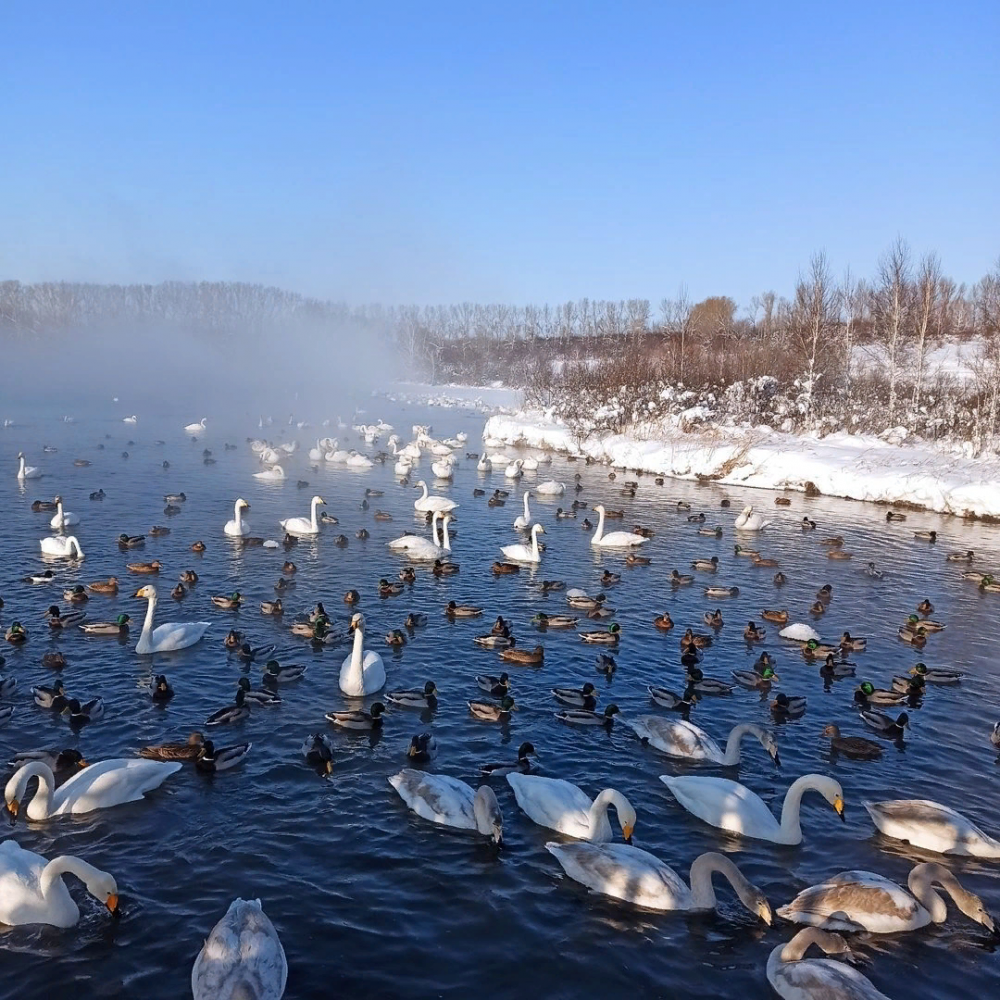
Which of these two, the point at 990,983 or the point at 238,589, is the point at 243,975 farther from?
the point at 238,589

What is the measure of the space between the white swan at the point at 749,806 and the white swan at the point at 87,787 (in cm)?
871

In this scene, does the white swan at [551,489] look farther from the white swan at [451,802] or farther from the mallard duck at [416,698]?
the white swan at [451,802]

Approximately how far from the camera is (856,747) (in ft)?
53.0

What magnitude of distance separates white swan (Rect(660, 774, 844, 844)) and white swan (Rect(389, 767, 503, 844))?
3271 mm

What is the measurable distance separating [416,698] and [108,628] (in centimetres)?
873

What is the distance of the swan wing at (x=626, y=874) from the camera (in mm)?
11195

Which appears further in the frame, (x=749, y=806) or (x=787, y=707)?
(x=787, y=707)

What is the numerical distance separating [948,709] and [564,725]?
8.69m

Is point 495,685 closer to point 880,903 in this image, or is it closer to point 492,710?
point 492,710

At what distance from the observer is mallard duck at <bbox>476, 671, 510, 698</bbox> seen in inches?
718

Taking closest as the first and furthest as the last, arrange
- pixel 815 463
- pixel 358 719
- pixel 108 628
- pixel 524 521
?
1. pixel 358 719
2. pixel 108 628
3. pixel 524 521
4. pixel 815 463

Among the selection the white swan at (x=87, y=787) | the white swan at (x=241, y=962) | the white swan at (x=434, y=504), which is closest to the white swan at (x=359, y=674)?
the white swan at (x=87, y=787)

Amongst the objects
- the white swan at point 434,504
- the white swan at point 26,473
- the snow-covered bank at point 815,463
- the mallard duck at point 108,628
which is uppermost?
the snow-covered bank at point 815,463

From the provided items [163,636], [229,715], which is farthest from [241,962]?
[163,636]
